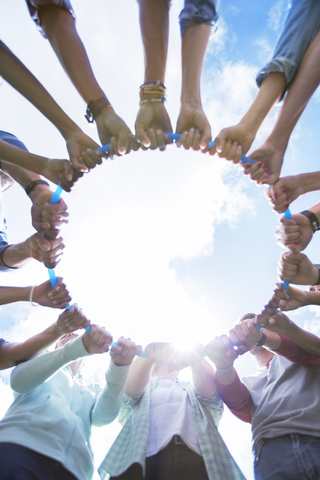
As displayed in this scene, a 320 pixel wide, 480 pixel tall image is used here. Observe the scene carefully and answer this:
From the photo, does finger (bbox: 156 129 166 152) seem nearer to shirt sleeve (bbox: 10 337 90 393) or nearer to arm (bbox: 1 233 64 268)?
arm (bbox: 1 233 64 268)

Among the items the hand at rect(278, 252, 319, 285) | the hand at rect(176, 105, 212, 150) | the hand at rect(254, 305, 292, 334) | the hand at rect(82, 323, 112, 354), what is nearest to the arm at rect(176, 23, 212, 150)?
the hand at rect(176, 105, 212, 150)

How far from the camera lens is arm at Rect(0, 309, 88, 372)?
214 cm

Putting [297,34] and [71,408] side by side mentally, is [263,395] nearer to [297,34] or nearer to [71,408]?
[71,408]

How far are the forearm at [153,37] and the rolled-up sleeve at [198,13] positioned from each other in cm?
17

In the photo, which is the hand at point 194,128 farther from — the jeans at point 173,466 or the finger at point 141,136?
the jeans at point 173,466

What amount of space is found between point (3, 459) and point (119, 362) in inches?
38.8

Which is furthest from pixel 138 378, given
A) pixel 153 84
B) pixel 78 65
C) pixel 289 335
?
pixel 78 65

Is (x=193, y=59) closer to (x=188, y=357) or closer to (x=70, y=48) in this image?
(x=70, y=48)

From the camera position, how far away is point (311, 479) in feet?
5.42

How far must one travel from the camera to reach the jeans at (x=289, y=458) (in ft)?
5.51

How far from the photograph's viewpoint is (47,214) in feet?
6.97

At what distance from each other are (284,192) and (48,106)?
1893mm

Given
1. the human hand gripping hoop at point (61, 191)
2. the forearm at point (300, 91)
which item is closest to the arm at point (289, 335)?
the human hand gripping hoop at point (61, 191)

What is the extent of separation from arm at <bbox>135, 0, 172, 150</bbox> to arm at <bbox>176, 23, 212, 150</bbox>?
140 millimetres
